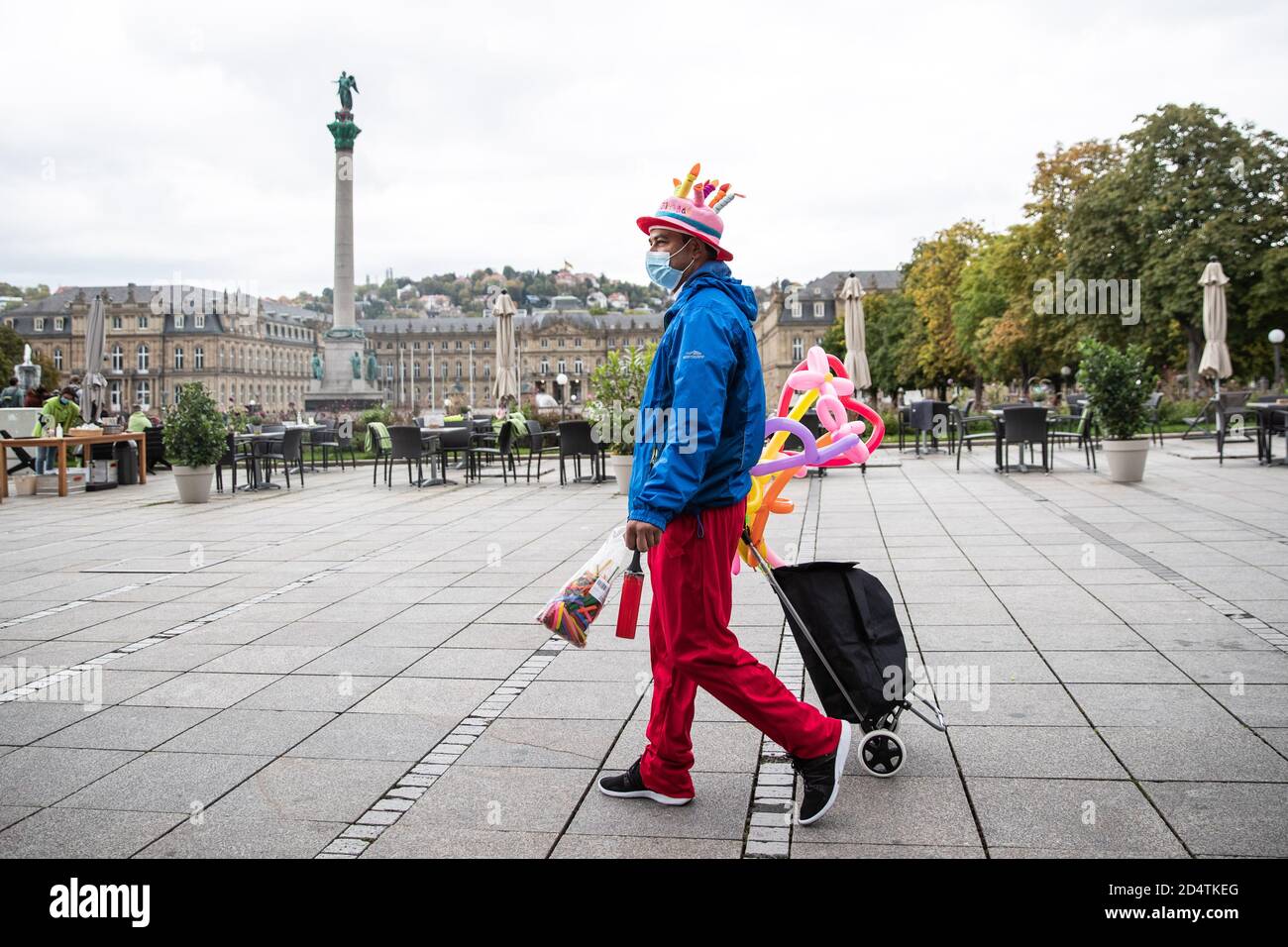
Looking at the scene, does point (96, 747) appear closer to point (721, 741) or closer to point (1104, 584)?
point (721, 741)

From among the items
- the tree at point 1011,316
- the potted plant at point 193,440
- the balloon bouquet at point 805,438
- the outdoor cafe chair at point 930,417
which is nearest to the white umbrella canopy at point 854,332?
the outdoor cafe chair at point 930,417

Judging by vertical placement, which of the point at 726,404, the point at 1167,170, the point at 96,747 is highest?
the point at 1167,170

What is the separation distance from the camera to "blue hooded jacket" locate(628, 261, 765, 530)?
3367 millimetres

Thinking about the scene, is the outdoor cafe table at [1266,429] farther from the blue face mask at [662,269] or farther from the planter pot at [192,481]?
the planter pot at [192,481]

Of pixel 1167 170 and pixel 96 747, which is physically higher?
pixel 1167 170

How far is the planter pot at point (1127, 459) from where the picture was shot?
13.9 meters

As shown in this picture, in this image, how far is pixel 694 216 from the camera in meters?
3.69

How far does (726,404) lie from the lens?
11.8 ft

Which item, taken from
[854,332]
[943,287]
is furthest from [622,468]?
[943,287]

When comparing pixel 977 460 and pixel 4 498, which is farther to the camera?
pixel 977 460

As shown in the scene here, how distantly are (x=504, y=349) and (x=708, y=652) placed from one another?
939 inches
